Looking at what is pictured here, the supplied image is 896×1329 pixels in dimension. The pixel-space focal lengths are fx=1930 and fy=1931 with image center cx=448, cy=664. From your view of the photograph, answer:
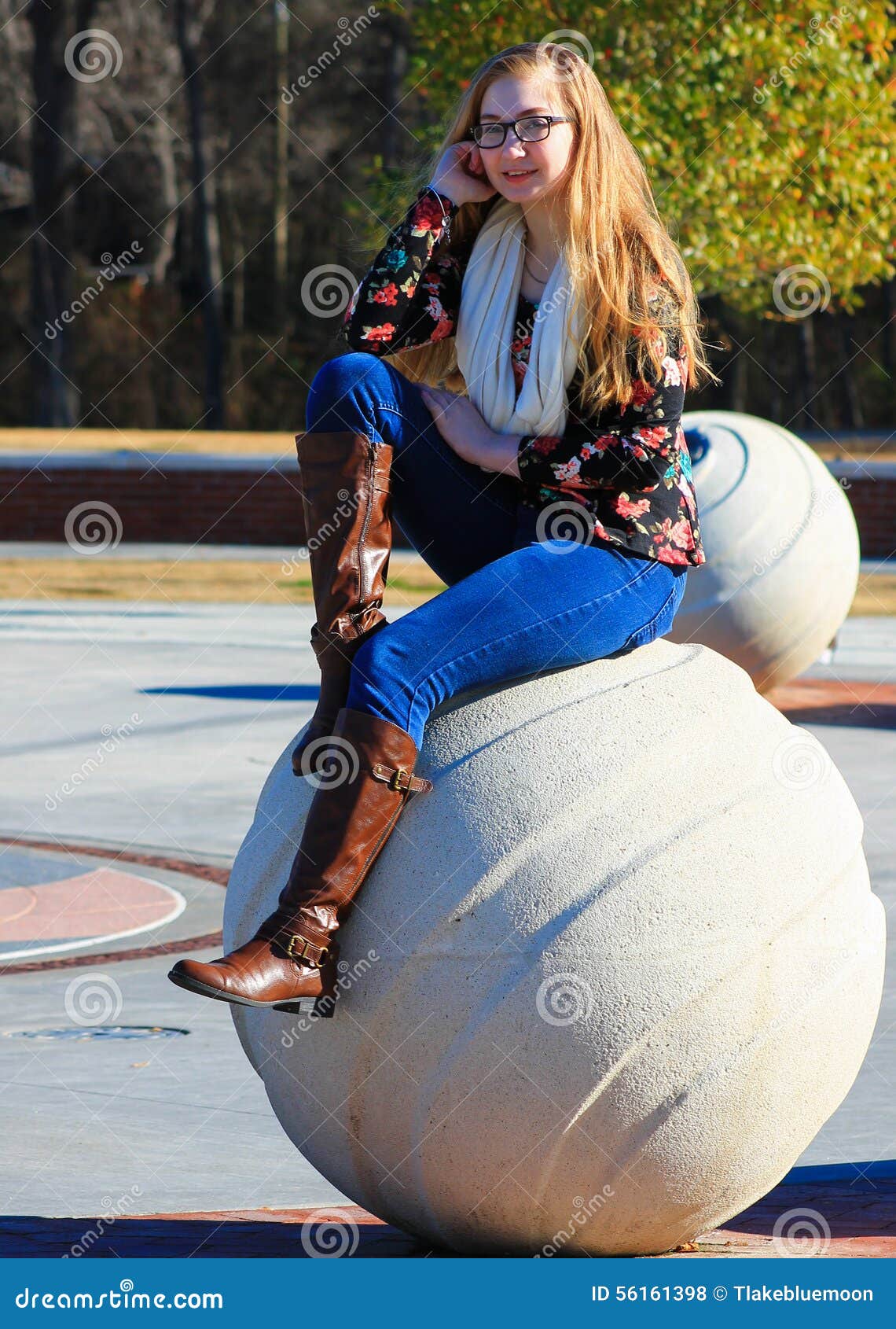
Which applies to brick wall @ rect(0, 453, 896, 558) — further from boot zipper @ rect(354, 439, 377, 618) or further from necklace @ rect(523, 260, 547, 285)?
boot zipper @ rect(354, 439, 377, 618)

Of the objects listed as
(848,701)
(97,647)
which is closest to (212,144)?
(97,647)

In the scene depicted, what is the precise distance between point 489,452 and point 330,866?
104 centimetres

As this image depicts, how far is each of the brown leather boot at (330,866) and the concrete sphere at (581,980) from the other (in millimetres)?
62

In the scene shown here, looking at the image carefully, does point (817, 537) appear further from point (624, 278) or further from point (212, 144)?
point (212, 144)

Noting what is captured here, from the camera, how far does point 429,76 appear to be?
22125 mm

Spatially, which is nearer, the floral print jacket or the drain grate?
the floral print jacket

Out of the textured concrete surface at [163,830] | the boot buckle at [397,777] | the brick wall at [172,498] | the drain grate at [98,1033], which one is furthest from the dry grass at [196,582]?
the boot buckle at [397,777]

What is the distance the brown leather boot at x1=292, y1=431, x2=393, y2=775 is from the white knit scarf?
38cm

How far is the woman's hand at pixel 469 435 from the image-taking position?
172 inches

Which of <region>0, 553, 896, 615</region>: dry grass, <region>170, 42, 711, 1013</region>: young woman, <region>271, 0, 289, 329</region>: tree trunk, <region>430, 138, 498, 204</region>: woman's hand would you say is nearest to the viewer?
<region>170, 42, 711, 1013</region>: young woman

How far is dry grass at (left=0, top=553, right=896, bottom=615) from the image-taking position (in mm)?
19891

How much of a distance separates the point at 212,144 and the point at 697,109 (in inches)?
1191

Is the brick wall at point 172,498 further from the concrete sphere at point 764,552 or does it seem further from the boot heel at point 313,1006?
the boot heel at point 313,1006

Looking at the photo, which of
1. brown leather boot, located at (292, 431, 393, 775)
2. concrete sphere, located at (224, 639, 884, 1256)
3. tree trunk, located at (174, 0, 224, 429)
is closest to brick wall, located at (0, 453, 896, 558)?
tree trunk, located at (174, 0, 224, 429)
